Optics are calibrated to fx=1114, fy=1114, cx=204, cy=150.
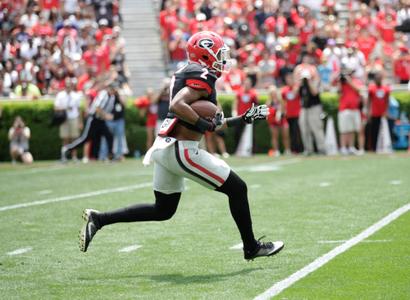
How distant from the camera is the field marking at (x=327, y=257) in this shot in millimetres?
6551

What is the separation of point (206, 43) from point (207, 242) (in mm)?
1944

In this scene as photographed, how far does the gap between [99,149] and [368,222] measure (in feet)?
42.2

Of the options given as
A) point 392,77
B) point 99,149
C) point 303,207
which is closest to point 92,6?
point 99,149

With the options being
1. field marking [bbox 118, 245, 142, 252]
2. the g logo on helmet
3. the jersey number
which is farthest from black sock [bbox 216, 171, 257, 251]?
field marking [bbox 118, 245, 142, 252]

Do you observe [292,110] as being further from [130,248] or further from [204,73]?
[204,73]

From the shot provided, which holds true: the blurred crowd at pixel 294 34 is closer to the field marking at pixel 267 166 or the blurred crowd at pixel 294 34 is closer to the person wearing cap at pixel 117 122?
the person wearing cap at pixel 117 122

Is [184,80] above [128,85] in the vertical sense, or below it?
above

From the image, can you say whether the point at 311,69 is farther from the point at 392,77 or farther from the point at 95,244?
the point at 95,244

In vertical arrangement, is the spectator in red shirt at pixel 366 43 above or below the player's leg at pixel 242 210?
below

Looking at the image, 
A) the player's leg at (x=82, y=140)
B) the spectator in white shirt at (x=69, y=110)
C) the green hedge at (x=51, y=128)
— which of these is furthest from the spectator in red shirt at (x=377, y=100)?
the spectator in white shirt at (x=69, y=110)

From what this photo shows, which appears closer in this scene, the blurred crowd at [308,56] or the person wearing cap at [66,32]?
the blurred crowd at [308,56]

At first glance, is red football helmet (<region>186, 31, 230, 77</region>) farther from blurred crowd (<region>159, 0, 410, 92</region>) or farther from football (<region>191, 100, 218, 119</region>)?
blurred crowd (<region>159, 0, 410, 92</region>)

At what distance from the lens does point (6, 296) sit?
669cm

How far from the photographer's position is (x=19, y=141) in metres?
21.4
